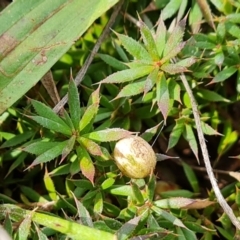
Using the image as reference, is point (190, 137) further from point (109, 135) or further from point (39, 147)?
point (39, 147)

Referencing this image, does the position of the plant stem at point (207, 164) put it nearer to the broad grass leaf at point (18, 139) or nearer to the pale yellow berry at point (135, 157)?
the pale yellow berry at point (135, 157)

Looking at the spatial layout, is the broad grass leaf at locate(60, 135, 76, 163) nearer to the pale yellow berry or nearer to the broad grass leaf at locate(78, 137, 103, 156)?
the broad grass leaf at locate(78, 137, 103, 156)

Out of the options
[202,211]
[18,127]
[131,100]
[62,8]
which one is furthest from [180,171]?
[62,8]

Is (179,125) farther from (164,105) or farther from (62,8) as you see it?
(62,8)

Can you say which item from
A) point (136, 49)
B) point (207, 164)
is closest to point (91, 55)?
point (136, 49)

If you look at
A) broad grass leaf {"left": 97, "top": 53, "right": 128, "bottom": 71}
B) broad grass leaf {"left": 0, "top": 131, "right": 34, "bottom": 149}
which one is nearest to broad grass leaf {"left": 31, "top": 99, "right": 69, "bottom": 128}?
broad grass leaf {"left": 0, "top": 131, "right": 34, "bottom": 149}
